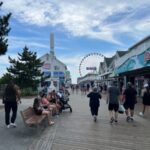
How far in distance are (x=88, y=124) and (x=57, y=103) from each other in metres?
7.30

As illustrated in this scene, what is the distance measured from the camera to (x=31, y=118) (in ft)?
48.7

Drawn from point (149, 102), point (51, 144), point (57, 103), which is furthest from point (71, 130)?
point (57, 103)

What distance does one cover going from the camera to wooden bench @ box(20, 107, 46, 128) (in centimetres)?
1386

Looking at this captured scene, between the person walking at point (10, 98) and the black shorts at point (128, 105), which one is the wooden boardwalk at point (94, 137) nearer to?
the person walking at point (10, 98)

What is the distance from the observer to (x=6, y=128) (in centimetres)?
1494

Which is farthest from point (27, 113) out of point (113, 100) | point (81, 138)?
point (113, 100)

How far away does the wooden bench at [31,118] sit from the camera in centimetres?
1386

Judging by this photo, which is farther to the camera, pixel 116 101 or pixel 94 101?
pixel 94 101

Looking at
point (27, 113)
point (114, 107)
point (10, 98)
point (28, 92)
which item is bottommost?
point (27, 113)

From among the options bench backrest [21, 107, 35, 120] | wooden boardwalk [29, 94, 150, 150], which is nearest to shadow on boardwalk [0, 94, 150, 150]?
wooden boardwalk [29, 94, 150, 150]

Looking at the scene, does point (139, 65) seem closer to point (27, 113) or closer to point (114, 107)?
point (114, 107)

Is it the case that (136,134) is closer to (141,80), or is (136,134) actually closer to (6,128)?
(6,128)

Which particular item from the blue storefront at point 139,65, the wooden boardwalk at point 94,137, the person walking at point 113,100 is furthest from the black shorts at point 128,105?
the blue storefront at point 139,65

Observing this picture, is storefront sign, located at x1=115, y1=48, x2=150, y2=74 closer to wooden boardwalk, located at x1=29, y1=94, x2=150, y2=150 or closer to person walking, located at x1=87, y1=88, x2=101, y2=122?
person walking, located at x1=87, y1=88, x2=101, y2=122
